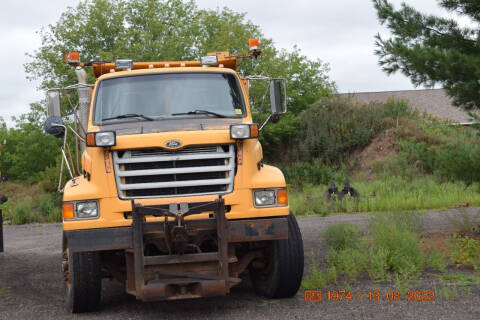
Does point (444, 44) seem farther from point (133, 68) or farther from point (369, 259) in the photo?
point (133, 68)

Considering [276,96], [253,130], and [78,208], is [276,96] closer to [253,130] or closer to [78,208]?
[253,130]

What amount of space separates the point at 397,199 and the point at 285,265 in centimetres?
1359

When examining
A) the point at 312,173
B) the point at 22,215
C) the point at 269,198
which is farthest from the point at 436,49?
the point at 312,173

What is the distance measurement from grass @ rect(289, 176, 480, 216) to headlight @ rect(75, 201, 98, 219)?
12.7 m

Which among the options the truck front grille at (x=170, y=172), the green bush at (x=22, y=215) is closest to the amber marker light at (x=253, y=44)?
the truck front grille at (x=170, y=172)

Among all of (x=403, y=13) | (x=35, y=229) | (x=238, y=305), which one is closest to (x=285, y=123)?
(x=35, y=229)

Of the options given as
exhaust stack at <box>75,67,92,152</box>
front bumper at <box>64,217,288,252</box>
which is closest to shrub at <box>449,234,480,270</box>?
front bumper at <box>64,217,288,252</box>

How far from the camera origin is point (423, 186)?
901 inches

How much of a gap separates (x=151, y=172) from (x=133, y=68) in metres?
2.42

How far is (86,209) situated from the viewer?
680cm

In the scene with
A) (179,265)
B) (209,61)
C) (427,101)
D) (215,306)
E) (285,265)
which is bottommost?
(215,306)

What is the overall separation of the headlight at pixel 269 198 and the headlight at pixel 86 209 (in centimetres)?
168
